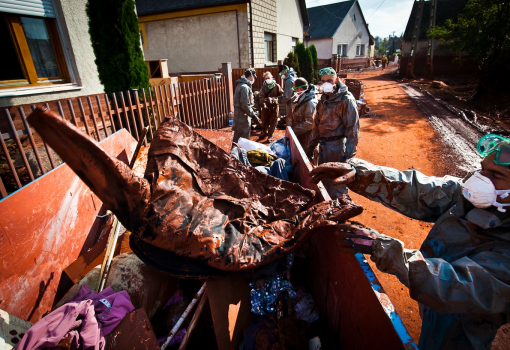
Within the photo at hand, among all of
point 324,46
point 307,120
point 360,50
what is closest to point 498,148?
point 307,120

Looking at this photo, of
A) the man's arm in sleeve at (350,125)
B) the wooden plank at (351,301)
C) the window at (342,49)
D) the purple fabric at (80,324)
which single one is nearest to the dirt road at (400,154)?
the man's arm in sleeve at (350,125)

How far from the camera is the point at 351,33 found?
3553cm

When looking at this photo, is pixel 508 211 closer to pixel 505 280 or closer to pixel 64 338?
pixel 505 280

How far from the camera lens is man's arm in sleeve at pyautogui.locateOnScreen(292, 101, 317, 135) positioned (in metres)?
5.18

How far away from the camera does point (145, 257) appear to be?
6.49ft

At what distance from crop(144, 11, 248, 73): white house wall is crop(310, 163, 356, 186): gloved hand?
1309 cm

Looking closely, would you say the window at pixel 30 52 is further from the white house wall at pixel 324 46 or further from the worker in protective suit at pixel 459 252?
the white house wall at pixel 324 46

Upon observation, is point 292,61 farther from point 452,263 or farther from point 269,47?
point 452,263

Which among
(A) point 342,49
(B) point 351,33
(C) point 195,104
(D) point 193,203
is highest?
(B) point 351,33

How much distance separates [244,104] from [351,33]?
36.9 meters

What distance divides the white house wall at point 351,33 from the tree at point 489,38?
21460 millimetres

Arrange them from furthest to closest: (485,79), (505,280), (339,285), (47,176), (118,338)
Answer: (485,79), (47,176), (339,285), (118,338), (505,280)

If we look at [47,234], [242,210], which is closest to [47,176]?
[47,234]

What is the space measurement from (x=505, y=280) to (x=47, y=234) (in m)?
3.31
